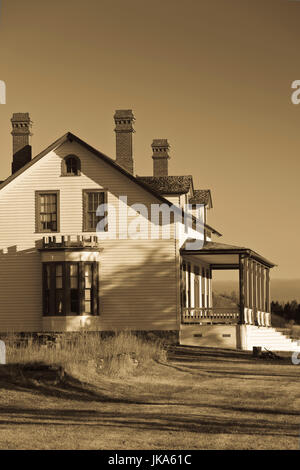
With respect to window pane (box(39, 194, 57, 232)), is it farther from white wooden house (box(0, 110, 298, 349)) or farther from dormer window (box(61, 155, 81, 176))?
dormer window (box(61, 155, 81, 176))

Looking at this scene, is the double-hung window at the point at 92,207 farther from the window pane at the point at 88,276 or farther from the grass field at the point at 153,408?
the grass field at the point at 153,408

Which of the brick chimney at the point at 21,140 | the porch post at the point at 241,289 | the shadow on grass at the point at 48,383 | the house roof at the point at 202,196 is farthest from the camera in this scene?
the house roof at the point at 202,196

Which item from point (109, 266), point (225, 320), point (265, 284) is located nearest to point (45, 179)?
point (109, 266)

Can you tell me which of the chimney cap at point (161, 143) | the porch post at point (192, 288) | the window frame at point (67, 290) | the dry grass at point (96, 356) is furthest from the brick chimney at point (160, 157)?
the dry grass at point (96, 356)

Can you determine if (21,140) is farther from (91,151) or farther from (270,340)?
(270,340)

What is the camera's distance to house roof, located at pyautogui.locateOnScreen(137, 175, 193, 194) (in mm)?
35594

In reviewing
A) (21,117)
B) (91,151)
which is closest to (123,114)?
(91,151)

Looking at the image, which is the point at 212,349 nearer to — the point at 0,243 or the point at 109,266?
the point at 109,266

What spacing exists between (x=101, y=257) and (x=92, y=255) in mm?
581

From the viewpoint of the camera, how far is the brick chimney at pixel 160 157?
40.4 m

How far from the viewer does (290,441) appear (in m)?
12.1

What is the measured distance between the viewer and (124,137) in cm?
3712

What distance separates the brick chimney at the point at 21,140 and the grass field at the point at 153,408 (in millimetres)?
15704

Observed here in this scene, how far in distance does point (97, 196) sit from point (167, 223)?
3.08 meters
